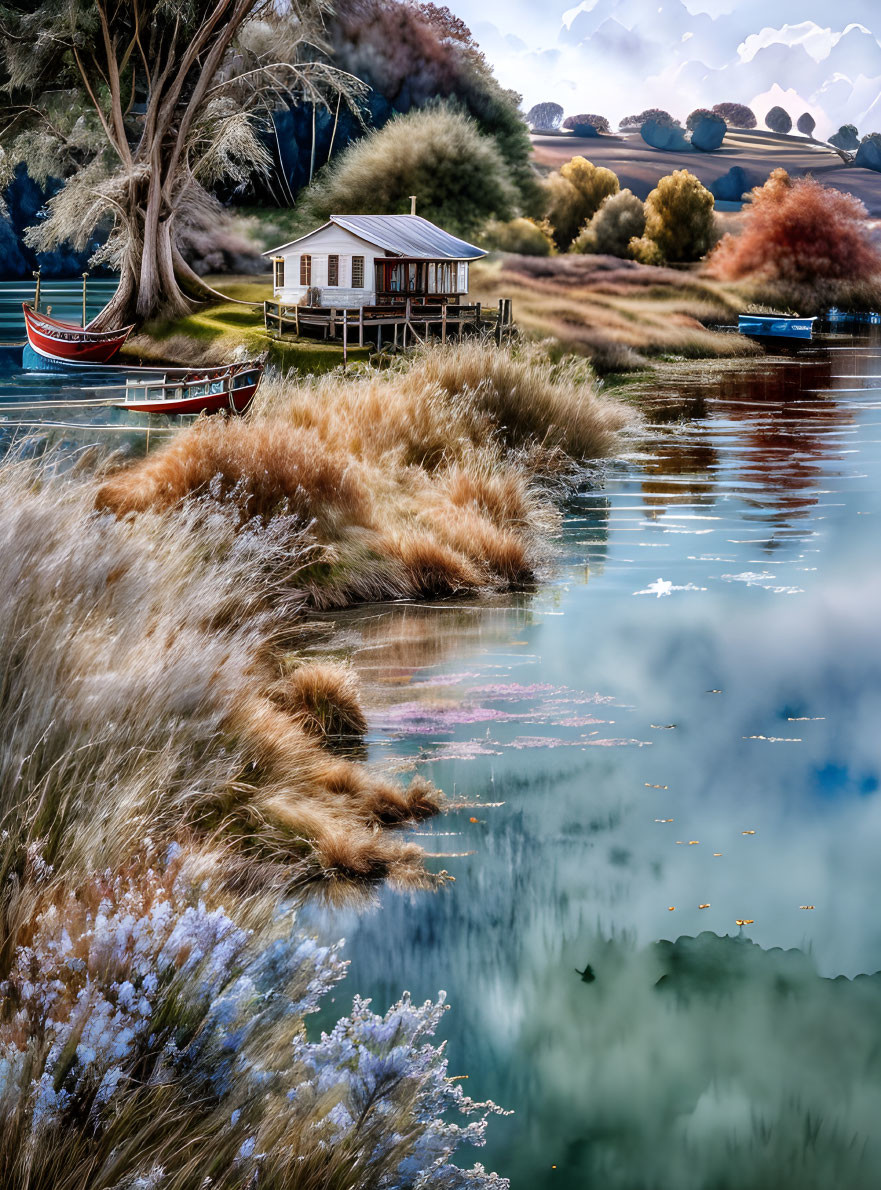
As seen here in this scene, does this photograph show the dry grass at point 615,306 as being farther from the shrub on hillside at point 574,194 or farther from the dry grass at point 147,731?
the dry grass at point 147,731

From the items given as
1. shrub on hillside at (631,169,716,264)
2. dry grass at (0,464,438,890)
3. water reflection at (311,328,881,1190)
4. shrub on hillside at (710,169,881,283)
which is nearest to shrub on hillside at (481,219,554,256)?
shrub on hillside at (631,169,716,264)

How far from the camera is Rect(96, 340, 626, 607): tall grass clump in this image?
22.1 feet

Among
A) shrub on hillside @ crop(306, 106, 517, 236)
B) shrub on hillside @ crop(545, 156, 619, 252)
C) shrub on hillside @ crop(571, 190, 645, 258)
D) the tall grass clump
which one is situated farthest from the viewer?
shrub on hillside @ crop(571, 190, 645, 258)

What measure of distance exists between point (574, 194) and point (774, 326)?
18.7 ft

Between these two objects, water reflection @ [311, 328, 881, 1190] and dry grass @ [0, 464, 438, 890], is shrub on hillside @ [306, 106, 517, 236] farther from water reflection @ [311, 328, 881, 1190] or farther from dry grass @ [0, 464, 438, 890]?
dry grass @ [0, 464, 438, 890]

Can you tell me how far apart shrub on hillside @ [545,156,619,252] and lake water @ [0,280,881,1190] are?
41.9 ft

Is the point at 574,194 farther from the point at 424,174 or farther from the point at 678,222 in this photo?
the point at 424,174

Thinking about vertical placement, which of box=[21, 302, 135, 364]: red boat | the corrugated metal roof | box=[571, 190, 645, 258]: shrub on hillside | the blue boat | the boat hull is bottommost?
the boat hull

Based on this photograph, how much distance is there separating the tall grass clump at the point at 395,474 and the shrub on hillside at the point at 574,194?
1019cm

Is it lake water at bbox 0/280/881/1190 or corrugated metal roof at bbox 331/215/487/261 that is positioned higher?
corrugated metal roof at bbox 331/215/487/261

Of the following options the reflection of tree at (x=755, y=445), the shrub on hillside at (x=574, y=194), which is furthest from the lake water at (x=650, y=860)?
the shrub on hillside at (x=574, y=194)

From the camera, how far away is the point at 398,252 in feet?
40.8

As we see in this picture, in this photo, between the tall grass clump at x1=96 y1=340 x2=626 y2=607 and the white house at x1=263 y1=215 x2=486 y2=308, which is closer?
the tall grass clump at x1=96 y1=340 x2=626 y2=607

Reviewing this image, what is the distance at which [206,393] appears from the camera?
8805 millimetres
